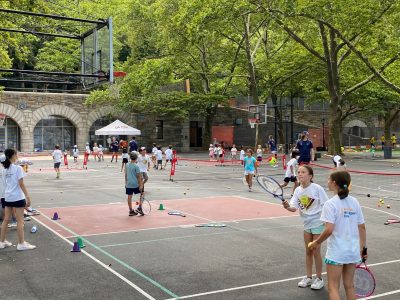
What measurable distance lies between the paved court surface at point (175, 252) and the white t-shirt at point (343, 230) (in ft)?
5.50

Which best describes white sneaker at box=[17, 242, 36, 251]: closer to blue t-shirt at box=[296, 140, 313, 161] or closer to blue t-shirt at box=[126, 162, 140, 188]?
blue t-shirt at box=[126, 162, 140, 188]

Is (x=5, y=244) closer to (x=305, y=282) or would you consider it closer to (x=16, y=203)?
(x=16, y=203)

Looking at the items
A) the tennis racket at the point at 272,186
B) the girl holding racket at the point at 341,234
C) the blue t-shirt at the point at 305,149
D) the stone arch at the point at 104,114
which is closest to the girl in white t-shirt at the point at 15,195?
the tennis racket at the point at 272,186

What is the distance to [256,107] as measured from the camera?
128ft

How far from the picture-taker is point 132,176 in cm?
1362

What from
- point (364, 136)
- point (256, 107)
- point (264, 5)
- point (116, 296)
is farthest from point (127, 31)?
point (116, 296)

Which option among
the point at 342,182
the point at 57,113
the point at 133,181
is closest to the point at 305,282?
the point at 342,182

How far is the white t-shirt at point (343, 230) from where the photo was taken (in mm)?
5488

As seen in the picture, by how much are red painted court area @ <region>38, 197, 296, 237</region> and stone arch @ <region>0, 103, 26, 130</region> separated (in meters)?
33.0

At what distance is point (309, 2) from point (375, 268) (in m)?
22.3

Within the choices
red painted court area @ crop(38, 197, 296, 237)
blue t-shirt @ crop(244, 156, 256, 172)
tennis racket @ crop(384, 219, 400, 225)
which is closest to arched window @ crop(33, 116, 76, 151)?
blue t-shirt @ crop(244, 156, 256, 172)

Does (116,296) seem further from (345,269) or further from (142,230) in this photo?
(142,230)

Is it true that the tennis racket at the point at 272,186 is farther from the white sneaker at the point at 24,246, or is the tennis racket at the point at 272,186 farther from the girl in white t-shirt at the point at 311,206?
the white sneaker at the point at 24,246

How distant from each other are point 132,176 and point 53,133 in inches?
1476
